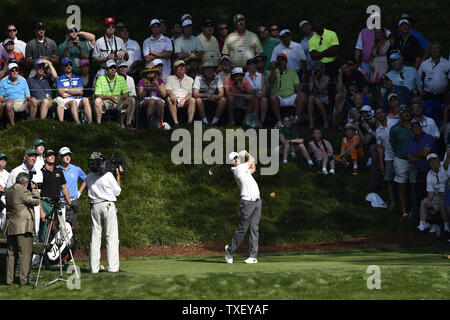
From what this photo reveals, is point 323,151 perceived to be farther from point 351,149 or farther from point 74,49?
point 74,49

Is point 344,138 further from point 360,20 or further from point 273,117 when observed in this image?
point 360,20

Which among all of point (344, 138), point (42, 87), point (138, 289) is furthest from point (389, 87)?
point (138, 289)

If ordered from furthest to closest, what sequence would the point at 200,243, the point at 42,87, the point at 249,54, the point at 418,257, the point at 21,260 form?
the point at 249,54
the point at 42,87
the point at 200,243
the point at 418,257
the point at 21,260

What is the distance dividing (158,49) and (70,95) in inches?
107

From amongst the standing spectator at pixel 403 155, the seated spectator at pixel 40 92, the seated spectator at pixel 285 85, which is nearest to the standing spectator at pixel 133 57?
the seated spectator at pixel 40 92

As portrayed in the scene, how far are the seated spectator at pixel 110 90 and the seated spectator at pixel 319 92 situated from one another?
444 cm

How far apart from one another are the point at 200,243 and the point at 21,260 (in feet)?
20.2

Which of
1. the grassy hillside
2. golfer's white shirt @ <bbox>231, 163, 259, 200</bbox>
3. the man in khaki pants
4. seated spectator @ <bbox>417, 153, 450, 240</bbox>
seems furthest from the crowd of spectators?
the man in khaki pants

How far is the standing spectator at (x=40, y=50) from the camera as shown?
23078 millimetres

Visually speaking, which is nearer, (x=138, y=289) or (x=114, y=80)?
(x=138, y=289)

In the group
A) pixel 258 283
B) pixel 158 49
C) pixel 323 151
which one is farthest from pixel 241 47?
pixel 258 283

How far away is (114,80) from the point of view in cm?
2209

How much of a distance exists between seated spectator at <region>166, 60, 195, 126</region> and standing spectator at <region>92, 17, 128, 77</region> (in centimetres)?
156

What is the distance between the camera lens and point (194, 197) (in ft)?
70.7
